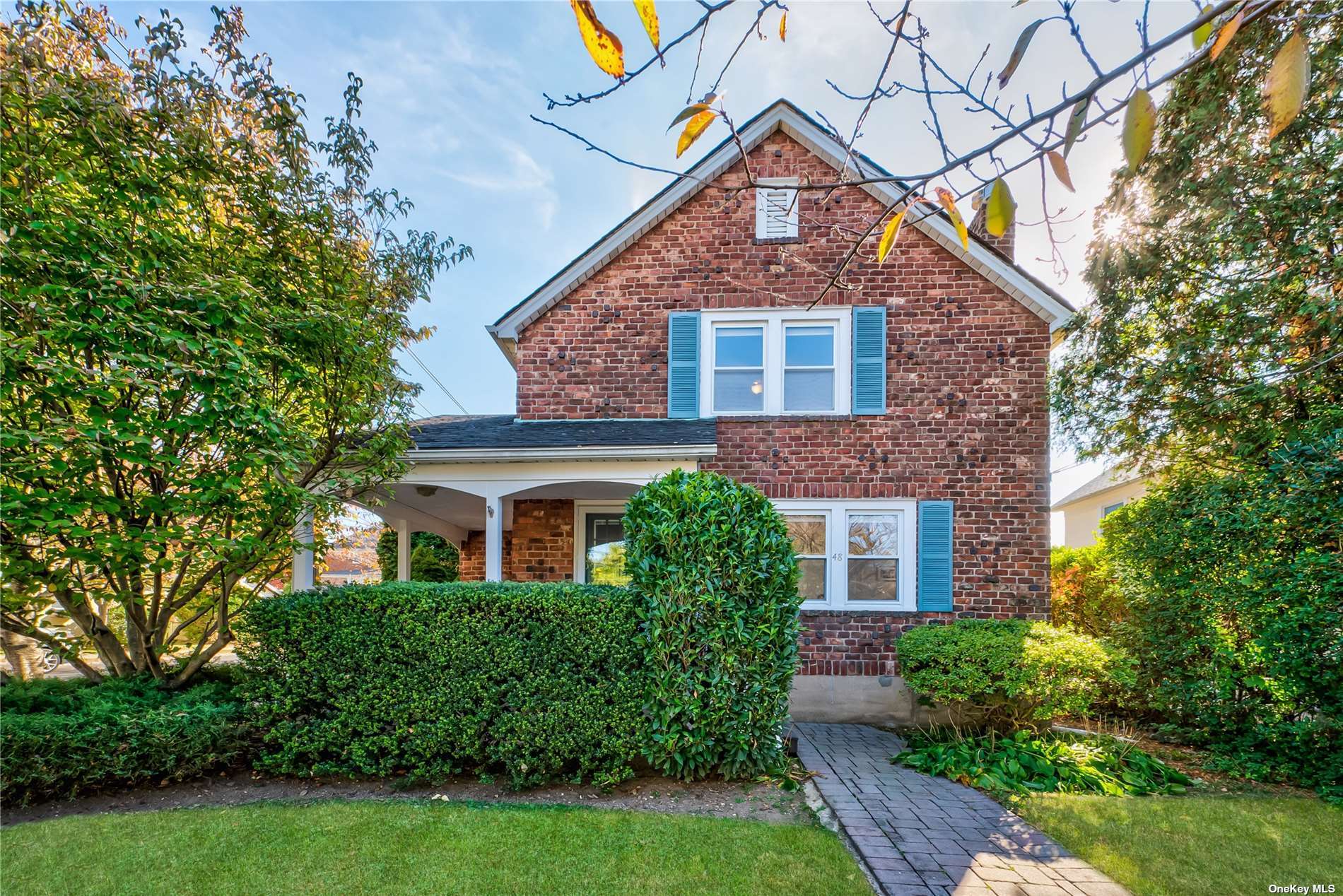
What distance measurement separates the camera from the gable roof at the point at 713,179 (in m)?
7.93

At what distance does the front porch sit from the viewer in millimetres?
7059

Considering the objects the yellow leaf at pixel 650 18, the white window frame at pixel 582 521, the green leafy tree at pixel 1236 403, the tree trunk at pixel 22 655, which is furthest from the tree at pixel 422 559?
the yellow leaf at pixel 650 18

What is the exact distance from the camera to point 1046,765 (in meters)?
5.38

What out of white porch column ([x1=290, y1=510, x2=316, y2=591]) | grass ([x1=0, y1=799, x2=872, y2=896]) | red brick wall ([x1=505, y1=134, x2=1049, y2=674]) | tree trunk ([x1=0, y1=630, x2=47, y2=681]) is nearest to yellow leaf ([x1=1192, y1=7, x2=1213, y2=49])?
grass ([x1=0, y1=799, x2=872, y2=896])

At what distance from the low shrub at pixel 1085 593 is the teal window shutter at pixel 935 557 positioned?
1634 mm

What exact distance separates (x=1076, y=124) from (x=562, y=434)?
670 cm

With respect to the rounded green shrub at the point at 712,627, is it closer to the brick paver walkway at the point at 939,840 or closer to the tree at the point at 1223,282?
the brick paver walkway at the point at 939,840

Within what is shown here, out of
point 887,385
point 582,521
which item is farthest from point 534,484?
point 887,385

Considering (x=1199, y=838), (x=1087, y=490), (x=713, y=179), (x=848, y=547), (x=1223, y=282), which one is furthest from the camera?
(x=1087, y=490)

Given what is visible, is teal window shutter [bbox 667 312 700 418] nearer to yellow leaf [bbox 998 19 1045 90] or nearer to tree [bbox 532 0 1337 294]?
tree [bbox 532 0 1337 294]

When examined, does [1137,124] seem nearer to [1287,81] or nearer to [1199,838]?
[1287,81]

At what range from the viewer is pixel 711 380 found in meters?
8.31

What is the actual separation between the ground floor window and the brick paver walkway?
4159 mm

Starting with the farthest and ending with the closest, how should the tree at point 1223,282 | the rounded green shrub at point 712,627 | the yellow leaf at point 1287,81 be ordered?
the tree at point 1223,282, the rounded green shrub at point 712,627, the yellow leaf at point 1287,81
